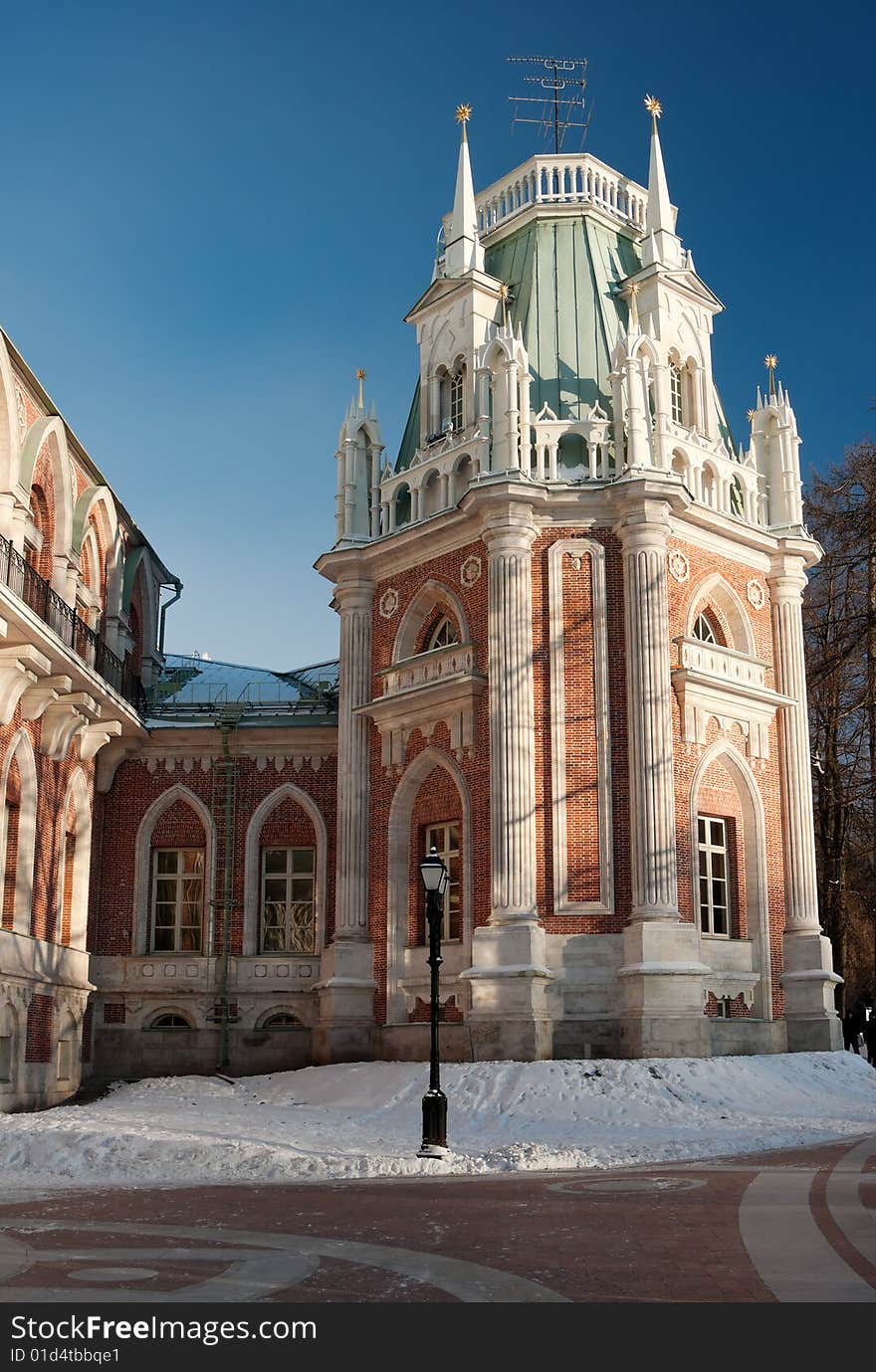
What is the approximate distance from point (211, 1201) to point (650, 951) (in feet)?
39.4

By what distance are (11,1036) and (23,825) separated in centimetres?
342

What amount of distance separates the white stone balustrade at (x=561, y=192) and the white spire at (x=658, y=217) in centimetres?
87

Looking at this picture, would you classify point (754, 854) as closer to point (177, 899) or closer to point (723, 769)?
point (723, 769)

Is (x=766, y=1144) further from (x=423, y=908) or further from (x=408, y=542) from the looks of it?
(x=408, y=542)

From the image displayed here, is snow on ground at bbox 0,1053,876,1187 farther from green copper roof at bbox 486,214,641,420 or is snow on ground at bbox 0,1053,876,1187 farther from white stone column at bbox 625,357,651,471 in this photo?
green copper roof at bbox 486,214,641,420

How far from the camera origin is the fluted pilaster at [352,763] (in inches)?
1067

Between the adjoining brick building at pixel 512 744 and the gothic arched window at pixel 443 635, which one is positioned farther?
the gothic arched window at pixel 443 635

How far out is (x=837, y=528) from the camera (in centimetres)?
3131

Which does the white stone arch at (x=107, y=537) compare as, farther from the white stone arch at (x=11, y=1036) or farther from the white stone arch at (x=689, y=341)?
the white stone arch at (x=689, y=341)

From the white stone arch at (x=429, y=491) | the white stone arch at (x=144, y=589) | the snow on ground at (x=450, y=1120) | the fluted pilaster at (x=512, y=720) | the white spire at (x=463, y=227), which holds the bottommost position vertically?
the snow on ground at (x=450, y=1120)

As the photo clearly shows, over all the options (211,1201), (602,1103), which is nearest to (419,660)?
(602,1103)

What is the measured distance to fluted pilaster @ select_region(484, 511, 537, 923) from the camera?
78.2 ft

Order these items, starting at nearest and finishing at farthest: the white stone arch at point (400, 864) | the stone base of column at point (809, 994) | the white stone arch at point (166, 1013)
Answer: the stone base of column at point (809, 994) → the white stone arch at point (400, 864) → the white stone arch at point (166, 1013)

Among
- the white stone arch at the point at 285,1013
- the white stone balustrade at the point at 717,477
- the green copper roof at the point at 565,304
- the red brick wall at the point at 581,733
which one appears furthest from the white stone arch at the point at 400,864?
the white stone balustrade at the point at 717,477
